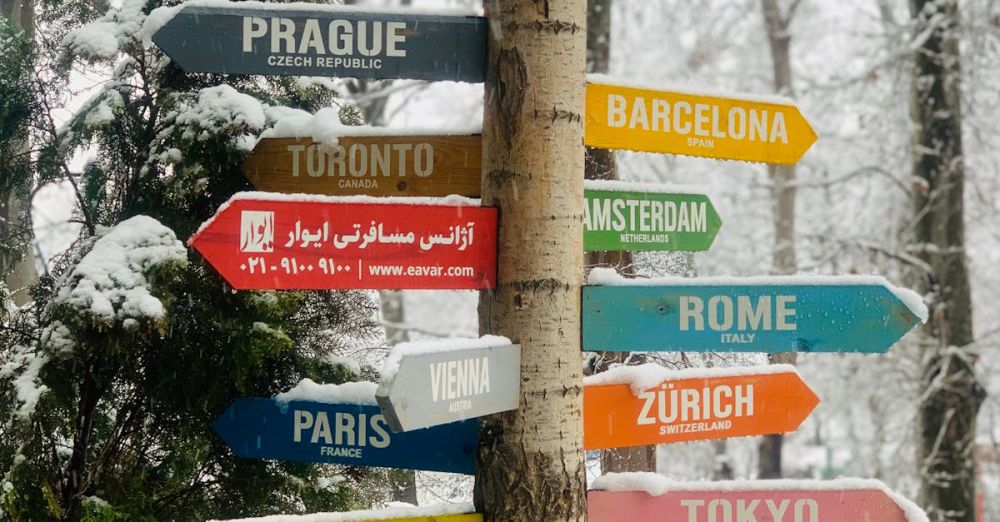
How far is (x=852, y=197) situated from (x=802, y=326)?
12206mm

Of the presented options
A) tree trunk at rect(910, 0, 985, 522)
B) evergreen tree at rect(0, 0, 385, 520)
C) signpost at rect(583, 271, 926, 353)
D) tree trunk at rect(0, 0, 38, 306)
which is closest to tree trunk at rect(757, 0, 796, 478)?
tree trunk at rect(910, 0, 985, 522)

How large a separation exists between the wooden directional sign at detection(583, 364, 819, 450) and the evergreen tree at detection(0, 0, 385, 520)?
96 centimetres

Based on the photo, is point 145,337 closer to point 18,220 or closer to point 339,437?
point 339,437

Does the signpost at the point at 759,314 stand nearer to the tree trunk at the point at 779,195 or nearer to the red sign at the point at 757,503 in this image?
the red sign at the point at 757,503

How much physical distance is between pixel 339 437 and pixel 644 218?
3.34 ft

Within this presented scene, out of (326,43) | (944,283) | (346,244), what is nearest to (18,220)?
(326,43)

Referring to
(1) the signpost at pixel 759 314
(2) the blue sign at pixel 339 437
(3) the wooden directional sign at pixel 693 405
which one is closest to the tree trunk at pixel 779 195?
(3) the wooden directional sign at pixel 693 405

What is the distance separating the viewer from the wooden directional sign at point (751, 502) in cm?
260

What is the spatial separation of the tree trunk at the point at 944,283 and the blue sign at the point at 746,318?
20.6ft

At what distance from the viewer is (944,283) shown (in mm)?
8852

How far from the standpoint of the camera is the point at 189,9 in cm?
259

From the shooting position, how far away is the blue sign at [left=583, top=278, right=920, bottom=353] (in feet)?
8.49

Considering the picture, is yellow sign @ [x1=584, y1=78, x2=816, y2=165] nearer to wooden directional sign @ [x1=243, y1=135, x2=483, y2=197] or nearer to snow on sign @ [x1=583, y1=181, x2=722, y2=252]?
snow on sign @ [x1=583, y1=181, x2=722, y2=252]

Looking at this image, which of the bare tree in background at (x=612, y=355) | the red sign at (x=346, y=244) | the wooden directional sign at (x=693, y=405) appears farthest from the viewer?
the bare tree in background at (x=612, y=355)
